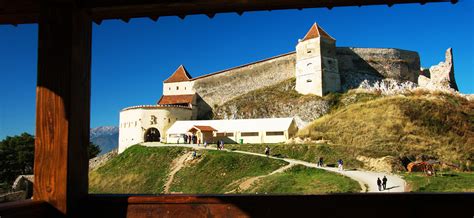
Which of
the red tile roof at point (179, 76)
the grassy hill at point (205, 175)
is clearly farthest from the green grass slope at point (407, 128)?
the red tile roof at point (179, 76)

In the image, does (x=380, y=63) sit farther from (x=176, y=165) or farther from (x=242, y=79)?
(x=176, y=165)

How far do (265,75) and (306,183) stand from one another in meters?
28.4

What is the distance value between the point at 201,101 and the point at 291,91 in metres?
9.80

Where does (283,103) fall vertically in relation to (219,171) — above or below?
above

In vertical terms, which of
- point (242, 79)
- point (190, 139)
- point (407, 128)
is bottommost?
point (190, 139)

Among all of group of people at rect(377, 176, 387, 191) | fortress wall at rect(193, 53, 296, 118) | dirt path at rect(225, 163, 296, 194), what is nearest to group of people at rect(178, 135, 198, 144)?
fortress wall at rect(193, 53, 296, 118)

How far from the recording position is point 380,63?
47.4 metres

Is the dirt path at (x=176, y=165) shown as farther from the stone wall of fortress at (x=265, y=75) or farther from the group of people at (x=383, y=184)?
the stone wall of fortress at (x=265, y=75)

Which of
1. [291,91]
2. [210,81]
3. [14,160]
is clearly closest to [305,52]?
[291,91]

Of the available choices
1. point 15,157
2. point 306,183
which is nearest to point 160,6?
point 306,183

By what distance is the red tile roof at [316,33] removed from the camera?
42375 millimetres

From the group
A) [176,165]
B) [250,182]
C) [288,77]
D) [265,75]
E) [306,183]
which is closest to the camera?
[306,183]

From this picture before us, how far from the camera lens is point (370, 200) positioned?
2.13 metres

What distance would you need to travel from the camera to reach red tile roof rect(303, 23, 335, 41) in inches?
1668
